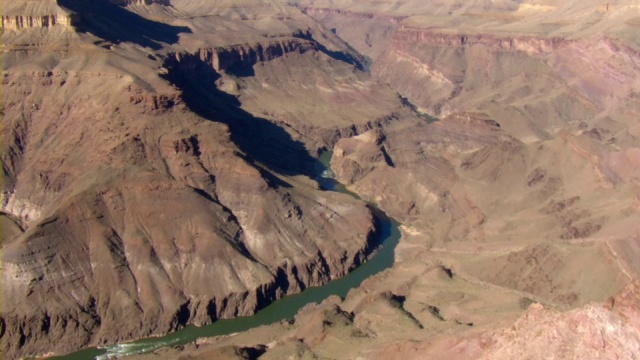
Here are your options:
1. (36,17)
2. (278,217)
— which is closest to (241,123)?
(36,17)

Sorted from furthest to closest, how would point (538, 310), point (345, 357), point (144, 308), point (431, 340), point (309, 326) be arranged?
point (144, 308) < point (309, 326) < point (345, 357) < point (431, 340) < point (538, 310)

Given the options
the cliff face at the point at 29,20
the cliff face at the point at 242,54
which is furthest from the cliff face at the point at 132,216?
the cliff face at the point at 242,54

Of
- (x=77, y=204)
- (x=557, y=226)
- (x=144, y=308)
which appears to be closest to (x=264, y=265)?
(x=144, y=308)

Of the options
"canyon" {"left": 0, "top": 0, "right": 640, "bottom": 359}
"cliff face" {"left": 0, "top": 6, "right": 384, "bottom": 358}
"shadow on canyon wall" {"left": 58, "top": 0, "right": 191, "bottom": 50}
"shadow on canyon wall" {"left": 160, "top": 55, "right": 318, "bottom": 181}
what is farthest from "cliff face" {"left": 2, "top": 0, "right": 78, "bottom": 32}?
"shadow on canyon wall" {"left": 160, "top": 55, "right": 318, "bottom": 181}

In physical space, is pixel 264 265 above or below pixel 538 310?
below

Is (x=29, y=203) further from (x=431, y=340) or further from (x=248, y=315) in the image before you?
(x=431, y=340)

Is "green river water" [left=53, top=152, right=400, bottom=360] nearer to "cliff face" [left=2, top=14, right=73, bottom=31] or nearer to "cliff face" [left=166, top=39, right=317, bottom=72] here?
"cliff face" [left=2, top=14, right=73, bottom=31]
